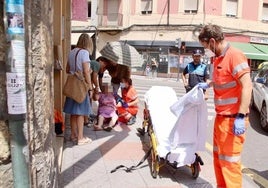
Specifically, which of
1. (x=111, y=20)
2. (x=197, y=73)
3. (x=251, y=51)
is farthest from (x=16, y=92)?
(x=111, y=20)

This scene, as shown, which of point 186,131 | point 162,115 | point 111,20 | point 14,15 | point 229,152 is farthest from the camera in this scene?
point 111,20

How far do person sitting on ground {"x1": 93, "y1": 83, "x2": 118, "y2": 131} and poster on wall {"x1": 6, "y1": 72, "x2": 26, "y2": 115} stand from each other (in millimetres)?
5039

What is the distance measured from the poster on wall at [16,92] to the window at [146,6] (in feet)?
91.2

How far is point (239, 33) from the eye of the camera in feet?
93.1

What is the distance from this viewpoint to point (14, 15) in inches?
77.1

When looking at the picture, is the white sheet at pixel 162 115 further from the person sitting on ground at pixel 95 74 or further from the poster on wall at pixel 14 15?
the poster on wall at pixel 14 15

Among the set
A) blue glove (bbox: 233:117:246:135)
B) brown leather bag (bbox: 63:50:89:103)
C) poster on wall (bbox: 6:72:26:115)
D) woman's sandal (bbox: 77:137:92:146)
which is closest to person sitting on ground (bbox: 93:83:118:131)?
woman's sandal (bbox: 77:137:92:146)

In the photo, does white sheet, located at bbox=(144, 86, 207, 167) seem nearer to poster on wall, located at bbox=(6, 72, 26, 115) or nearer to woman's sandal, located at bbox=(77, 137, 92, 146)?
woman's sandal, located at bbox=(77, 137, 92, 146)

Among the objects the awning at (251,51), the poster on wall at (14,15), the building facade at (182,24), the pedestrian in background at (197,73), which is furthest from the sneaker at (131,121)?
the awning at (251,51)

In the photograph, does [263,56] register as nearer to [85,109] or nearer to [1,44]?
[85,109]

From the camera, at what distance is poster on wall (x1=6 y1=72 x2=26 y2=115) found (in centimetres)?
201

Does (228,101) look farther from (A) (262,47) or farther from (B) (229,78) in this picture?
(A) (262,47)

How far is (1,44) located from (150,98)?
12.1 ft

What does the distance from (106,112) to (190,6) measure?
2251cm
